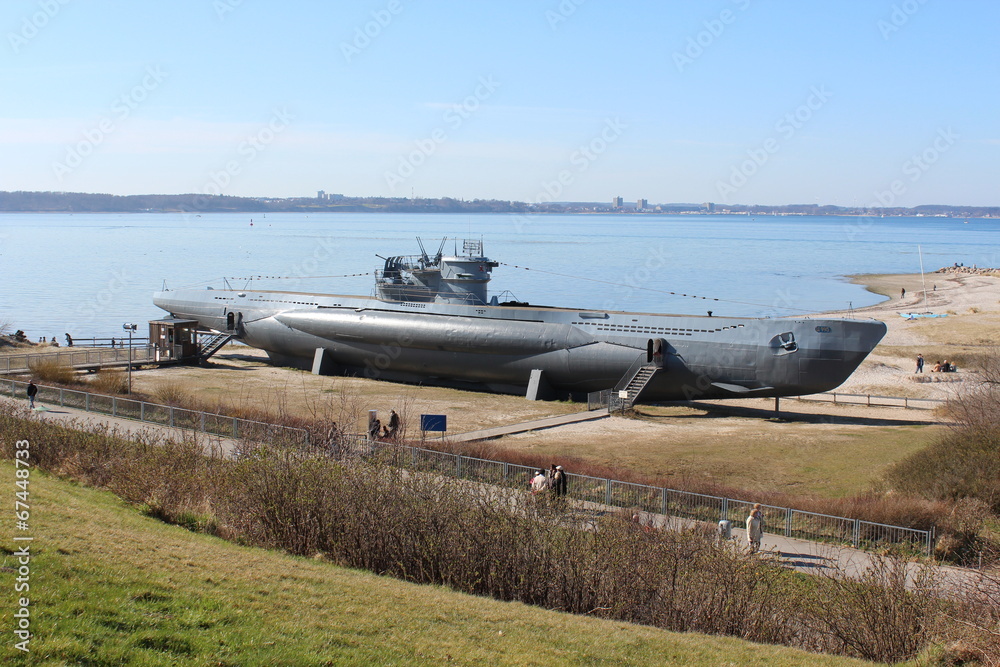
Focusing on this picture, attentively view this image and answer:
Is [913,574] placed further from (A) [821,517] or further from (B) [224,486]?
(B) [224,486]

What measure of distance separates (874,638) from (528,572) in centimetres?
511

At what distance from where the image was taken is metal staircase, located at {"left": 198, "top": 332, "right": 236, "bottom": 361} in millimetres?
46906

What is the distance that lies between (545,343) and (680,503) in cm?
1826

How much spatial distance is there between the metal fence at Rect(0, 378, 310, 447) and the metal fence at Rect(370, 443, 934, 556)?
3682mm

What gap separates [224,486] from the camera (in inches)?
721

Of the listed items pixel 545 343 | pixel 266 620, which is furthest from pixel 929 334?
pixel 266 620

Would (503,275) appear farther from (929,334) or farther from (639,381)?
(639,381)

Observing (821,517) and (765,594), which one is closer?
(765,594)

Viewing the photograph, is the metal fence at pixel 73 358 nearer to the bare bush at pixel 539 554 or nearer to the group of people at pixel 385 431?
the group of people at pixel 385 431

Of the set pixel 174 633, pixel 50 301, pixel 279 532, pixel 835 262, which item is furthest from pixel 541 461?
pixel 835 262

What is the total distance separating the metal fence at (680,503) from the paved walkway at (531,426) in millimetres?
5694

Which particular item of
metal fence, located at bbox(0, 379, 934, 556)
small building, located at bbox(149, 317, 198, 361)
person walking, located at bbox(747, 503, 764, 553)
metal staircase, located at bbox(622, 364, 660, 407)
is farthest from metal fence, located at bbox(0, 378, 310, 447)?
metal staircase, located at bbox(622, 364, 660, 407)

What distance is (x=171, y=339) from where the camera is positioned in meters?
46.1

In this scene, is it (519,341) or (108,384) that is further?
(519,341)
